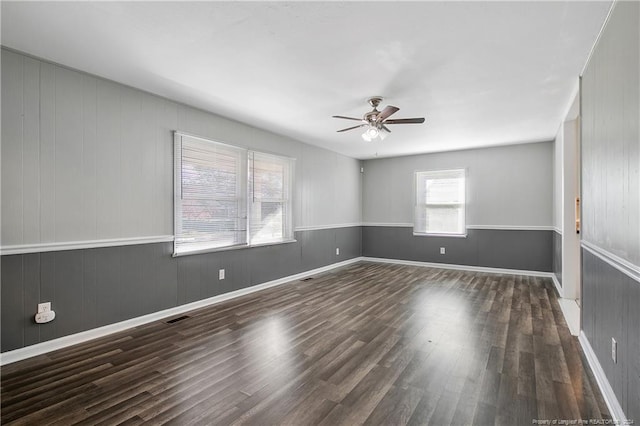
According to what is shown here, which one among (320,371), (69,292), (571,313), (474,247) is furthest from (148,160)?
(474,247)

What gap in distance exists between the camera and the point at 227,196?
4191mm

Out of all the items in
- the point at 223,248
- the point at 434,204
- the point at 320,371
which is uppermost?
the point at 434,204

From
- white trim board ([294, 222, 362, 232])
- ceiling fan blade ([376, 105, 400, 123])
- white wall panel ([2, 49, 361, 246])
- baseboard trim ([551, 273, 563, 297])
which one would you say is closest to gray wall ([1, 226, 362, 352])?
white wall panel ([2, 49, 361, 246])

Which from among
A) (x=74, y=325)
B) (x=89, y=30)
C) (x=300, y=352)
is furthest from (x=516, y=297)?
(x=89, y=30)

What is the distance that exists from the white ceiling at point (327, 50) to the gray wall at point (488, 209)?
2104 millimetres

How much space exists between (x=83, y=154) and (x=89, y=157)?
5cm

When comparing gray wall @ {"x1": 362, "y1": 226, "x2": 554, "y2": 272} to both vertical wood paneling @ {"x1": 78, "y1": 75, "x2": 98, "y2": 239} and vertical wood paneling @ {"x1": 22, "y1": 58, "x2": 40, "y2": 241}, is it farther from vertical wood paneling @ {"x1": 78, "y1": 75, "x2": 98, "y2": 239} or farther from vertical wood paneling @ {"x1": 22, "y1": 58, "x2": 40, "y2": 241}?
vertical wood paneling @ {"x1": 22, "y1": 58, "x2": 40, "y2": 241}

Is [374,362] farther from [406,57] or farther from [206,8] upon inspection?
[206,8]

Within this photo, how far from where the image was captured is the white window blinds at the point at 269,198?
15.2 ft

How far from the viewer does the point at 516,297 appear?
4332 millimetres

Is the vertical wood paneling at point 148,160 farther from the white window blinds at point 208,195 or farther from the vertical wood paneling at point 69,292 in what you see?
the vertical wood paneling at point 69,292

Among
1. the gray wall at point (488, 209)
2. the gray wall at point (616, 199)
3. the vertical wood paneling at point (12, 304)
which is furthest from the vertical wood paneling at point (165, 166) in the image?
the gray wall at point (488, 209)

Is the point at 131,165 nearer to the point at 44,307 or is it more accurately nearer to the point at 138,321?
the point at 44,307

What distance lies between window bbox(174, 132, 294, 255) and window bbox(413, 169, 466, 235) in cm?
320
